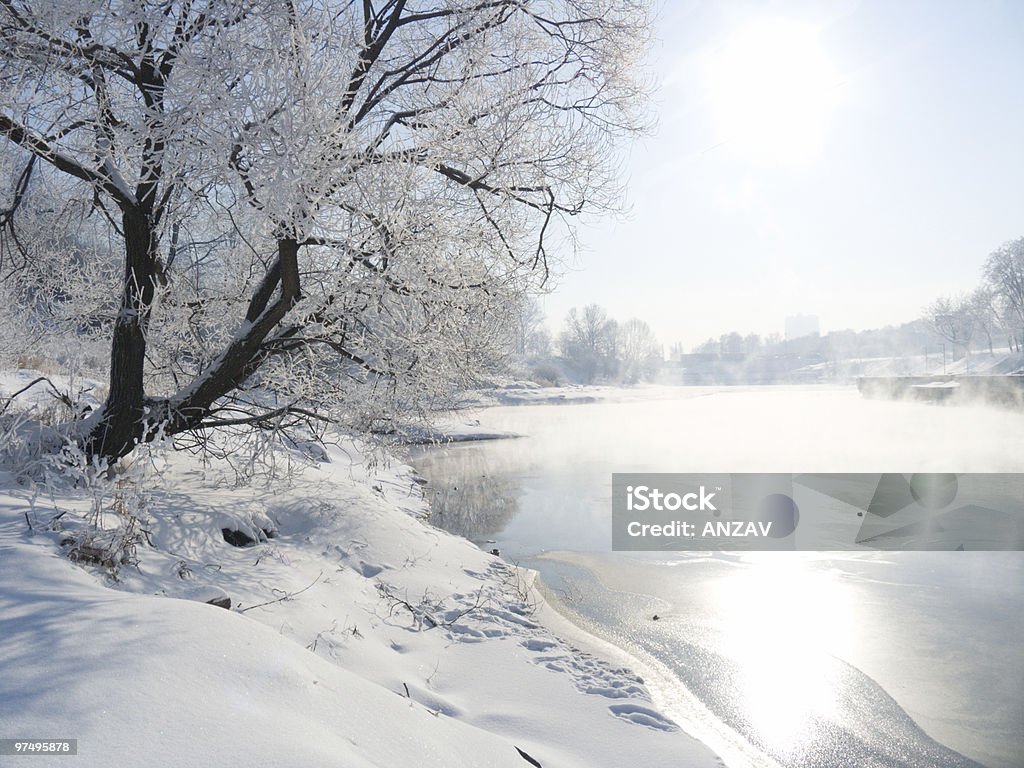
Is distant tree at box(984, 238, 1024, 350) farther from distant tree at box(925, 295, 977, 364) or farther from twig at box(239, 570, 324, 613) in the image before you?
twig at box(239, 570, 324, 613)

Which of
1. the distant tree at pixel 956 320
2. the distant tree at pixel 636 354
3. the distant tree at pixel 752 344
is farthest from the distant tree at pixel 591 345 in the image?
the distant tree at pixel 752 344

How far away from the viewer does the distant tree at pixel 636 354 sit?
92688 mm

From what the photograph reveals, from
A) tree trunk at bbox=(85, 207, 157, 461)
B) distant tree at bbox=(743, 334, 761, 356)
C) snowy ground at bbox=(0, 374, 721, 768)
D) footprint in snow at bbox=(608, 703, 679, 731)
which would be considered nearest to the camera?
snowy ground at bbox=(0, 374, 721, 768)

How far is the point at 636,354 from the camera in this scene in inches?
4070

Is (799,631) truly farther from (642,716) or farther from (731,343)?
(731,343)

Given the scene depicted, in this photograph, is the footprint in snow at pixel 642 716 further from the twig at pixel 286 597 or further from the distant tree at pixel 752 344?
the distant tree at pixel 752 344

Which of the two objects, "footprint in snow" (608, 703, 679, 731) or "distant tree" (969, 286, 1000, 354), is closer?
"footprint in snow" (608, 703, 679, 731)

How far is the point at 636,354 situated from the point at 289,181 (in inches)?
3984

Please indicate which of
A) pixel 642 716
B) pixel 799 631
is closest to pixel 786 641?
pixel 799 631

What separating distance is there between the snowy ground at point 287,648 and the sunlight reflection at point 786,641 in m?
1.00

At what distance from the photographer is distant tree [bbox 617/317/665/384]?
9269 centimetres

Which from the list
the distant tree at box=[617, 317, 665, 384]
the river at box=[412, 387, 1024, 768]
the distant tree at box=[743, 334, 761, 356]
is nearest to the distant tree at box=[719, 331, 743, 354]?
the distant tree at box=[743, 334, 761, 356]

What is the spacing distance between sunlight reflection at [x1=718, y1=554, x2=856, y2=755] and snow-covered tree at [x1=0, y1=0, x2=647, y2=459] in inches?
170

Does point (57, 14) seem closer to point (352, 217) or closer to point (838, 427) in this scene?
point (352, 217)
